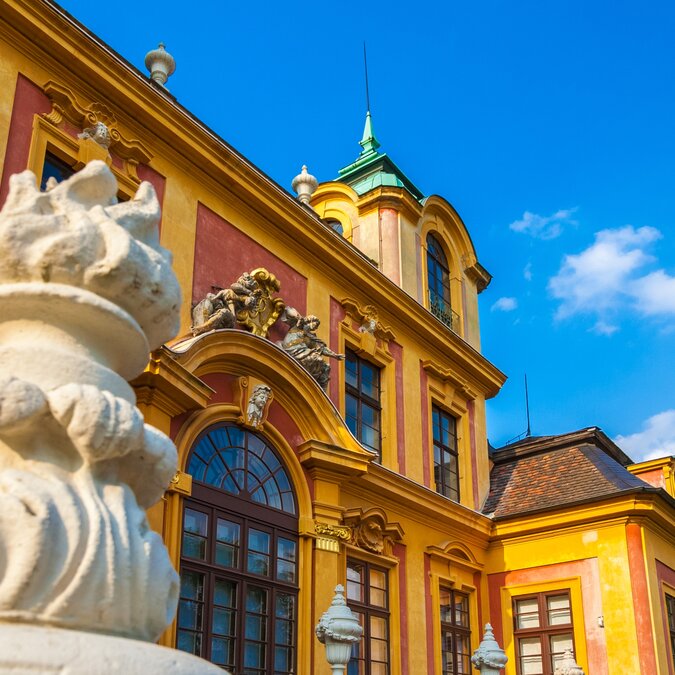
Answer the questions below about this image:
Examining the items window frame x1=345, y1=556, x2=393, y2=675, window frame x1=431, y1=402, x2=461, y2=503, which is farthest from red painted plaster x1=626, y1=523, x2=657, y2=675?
window frame x1=345, y1=556, x2=393, y2=675

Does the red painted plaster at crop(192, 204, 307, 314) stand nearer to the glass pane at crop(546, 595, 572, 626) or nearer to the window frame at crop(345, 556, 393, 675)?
the window frame at crop(345, 556, 393, 675)

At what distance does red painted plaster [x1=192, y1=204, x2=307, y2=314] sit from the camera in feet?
36.9

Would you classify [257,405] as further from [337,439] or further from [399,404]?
[399,404]

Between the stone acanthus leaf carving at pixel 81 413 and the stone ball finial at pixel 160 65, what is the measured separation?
32.7ft

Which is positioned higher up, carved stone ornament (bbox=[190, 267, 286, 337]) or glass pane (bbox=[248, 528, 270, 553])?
carved stone ornament (bbox=[190, 267, 286, 337])

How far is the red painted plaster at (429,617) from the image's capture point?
1336 centimetres

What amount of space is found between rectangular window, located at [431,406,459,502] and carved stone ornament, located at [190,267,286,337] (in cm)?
493

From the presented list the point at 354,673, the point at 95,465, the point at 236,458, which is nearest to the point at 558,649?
the point at 354,673

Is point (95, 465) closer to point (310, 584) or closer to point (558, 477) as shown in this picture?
point (310, 584)

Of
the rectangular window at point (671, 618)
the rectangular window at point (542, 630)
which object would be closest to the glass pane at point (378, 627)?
the rectangular window at point (542, 630)

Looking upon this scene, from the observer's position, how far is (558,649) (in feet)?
47.8

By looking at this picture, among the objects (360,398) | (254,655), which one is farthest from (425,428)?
(254,655)

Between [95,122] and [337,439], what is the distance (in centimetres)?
490

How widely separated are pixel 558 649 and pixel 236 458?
6941 mm
